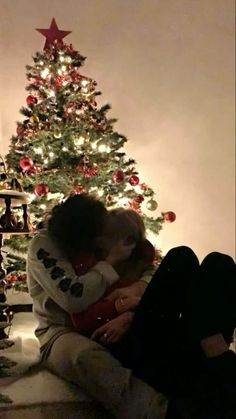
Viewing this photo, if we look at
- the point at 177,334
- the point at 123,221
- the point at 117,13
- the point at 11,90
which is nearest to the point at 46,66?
the point at 11,90

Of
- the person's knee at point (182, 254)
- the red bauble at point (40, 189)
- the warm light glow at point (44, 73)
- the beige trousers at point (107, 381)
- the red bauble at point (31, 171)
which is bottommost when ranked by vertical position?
the beige trousers at point (107, 381)

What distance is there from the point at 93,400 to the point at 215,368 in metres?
0.31

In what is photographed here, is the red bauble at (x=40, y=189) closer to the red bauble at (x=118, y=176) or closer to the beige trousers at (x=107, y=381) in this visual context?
the red bauble at (x=118, y=176)

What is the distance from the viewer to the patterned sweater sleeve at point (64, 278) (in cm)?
135

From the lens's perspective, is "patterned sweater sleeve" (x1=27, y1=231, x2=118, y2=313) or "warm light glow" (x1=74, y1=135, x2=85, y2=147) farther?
"warm light glow" (x1=74, y1=135, x2=85, y2=147)

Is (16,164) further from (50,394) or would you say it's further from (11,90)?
(50,394)

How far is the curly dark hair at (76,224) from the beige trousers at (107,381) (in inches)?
10.9

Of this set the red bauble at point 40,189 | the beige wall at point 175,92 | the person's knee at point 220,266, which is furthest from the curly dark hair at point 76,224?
the beige wall at point 175,92

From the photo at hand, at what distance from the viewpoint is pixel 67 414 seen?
1196 mm

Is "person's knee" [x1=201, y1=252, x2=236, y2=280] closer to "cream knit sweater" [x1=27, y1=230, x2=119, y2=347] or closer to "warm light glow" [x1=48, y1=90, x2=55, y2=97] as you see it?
"cream knit sweater" [x1=27, y1=230, x2=119, y2=347]

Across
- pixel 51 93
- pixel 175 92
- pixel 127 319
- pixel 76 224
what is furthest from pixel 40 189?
pixel 175 92

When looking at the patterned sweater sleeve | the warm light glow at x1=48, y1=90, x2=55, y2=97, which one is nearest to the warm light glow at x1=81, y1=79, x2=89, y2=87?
the warm light glow at x1=48, y1=90, x2=55, y2=97

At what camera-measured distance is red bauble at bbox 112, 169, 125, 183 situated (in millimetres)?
2078

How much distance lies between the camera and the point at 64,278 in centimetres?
136
